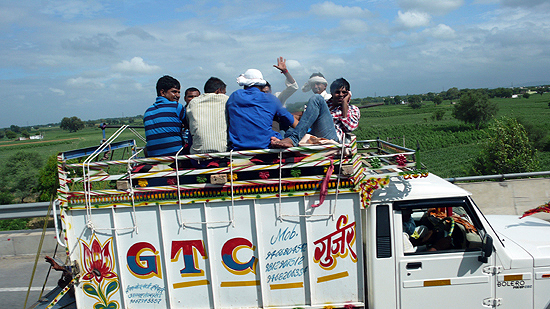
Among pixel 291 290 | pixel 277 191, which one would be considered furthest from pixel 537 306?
pixel 277 191

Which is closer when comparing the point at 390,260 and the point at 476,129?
the point at 390,260

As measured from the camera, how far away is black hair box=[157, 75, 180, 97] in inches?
193

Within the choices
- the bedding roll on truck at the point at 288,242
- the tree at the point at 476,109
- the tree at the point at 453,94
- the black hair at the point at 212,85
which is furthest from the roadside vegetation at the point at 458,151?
the tree at the point at 453,94

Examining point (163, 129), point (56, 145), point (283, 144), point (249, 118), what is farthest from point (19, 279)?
point (56, 145)

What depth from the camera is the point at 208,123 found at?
416 cm

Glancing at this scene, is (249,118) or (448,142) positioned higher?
(249,118)

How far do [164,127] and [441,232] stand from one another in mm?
3396

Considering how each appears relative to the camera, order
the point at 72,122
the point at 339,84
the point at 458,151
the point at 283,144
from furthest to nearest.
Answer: the point at 72,122 → the point at 458,151 → the point at 339,84 → the point at 283,144

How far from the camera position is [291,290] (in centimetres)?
366

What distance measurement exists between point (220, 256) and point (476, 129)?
6642 cm

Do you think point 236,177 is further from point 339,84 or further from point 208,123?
point 339,84

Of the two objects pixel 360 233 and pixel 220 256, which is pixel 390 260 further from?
pixel 220 256

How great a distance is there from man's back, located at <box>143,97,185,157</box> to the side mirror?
11.3ft

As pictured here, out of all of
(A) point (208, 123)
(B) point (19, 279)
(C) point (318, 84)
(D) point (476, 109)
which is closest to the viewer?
(A) point (208, 123)
